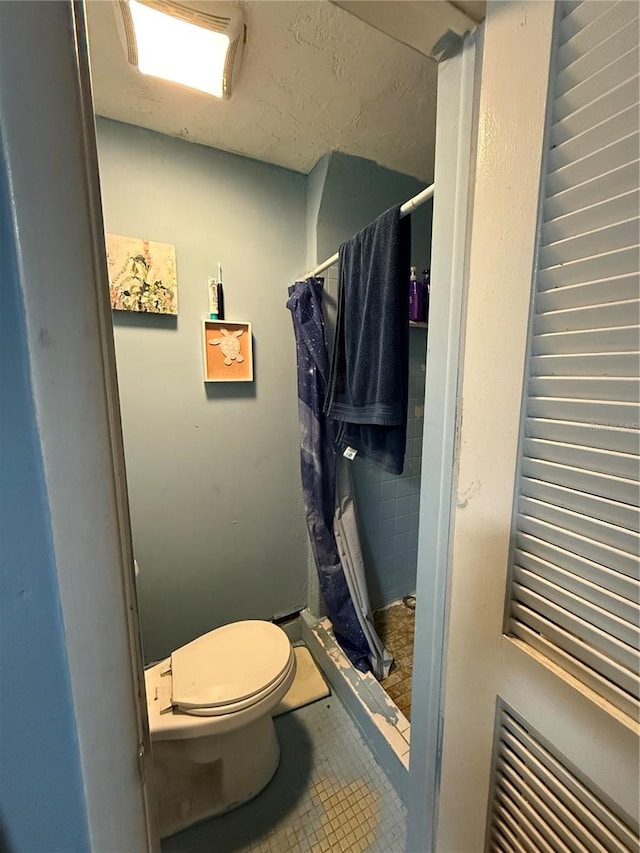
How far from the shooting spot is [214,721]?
966mm

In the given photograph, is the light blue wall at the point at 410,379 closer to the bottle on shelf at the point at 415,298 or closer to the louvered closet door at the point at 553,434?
the bottle on shelf at the point at 415,298

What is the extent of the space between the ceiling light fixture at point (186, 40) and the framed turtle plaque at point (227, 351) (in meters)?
0.72

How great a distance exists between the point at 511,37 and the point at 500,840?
4.32 ft

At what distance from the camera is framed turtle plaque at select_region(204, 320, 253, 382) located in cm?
140

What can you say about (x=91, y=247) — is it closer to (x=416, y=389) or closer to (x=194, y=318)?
→ (x=194, y=318)

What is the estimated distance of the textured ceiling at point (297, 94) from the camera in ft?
2.90

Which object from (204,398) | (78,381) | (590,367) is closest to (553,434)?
(590,367)

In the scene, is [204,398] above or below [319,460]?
above

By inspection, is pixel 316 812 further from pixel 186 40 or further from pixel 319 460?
pixel 186 40

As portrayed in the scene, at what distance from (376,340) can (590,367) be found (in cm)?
72

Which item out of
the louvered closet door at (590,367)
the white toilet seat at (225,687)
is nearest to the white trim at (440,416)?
the louvered closet door at (590,367)

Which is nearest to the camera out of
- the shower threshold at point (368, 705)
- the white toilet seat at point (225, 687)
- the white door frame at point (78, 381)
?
the white door frame at point (78, 381)

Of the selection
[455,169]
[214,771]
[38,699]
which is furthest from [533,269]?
[214,771]

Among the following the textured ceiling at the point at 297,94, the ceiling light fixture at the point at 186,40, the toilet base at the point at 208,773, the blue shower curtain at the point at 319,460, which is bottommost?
the toilet base at the point at 208,773
